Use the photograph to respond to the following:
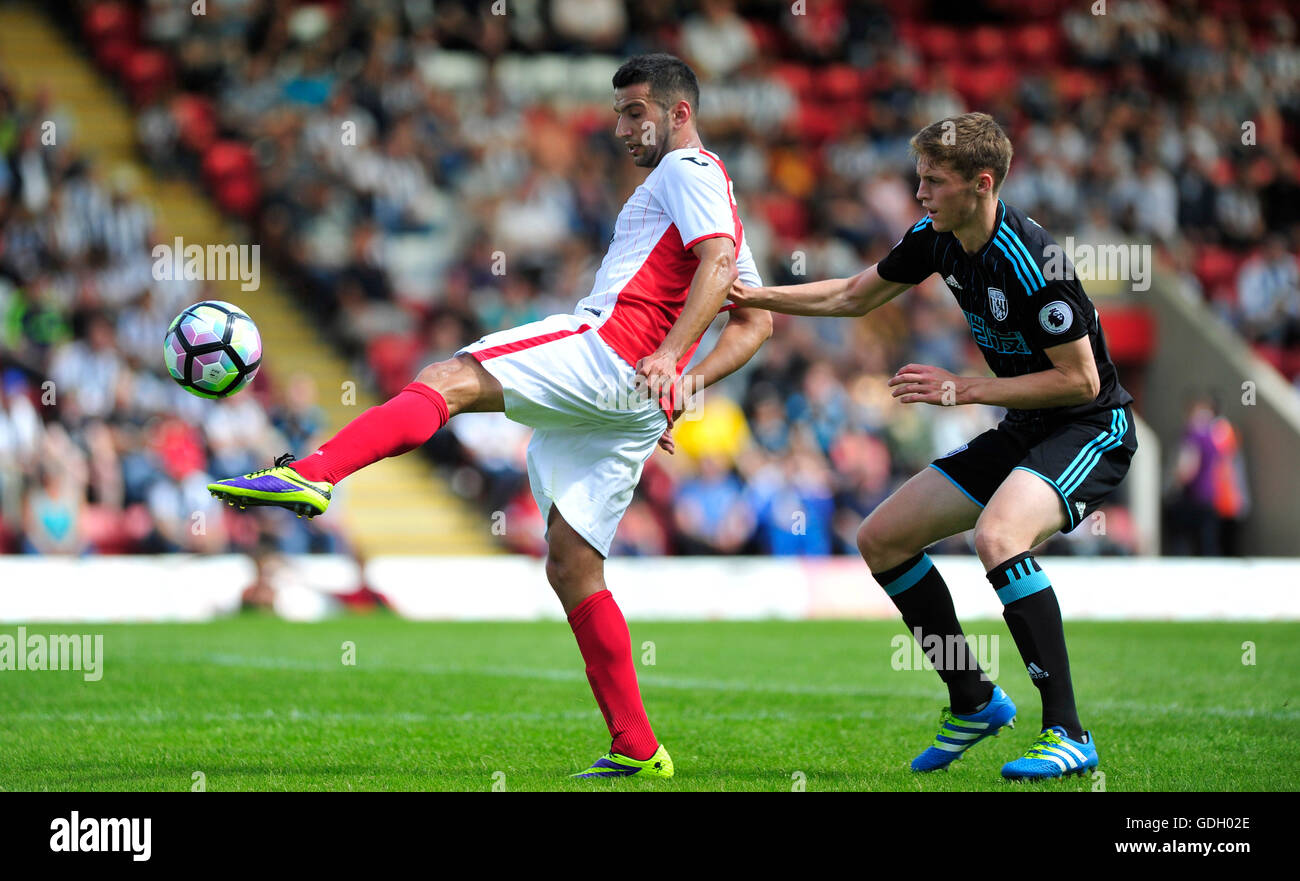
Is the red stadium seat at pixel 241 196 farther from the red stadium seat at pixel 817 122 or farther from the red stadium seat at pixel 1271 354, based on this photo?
the red stadium seat at pixel 1271 354

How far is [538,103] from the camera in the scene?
2084 cm

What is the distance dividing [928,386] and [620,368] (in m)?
1.12

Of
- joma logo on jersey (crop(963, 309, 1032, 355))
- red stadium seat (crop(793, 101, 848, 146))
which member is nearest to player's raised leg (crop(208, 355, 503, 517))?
joma logo on jersey (crop(963, 309, 1032, 355))

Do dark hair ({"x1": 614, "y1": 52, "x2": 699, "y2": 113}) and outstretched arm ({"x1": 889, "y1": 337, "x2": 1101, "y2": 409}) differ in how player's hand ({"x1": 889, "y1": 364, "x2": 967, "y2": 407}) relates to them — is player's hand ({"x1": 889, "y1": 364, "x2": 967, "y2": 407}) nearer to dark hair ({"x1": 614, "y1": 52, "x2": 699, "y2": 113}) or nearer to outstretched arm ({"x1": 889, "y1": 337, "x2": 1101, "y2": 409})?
outstretched arm ({"x1": 889, "y1": 337, "x2": 1101, "y2": 409})

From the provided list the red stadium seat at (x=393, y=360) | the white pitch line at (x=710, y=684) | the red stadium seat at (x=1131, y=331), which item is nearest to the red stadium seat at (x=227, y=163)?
the red stadium seat at (x=393, y=360)

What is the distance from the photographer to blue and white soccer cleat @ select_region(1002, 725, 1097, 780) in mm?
5414

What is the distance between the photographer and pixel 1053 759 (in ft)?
17.8

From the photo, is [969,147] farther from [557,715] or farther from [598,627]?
[557,715]

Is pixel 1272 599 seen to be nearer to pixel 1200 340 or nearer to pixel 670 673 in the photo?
pixel 1200 340

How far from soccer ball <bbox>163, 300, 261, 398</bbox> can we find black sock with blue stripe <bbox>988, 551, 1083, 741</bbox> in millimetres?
2909

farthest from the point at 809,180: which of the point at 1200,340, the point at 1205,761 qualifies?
the point at 1205,761

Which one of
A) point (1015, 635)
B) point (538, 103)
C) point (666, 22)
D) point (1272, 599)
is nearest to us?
point (1015, 635)

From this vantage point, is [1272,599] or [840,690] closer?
[840,690]
